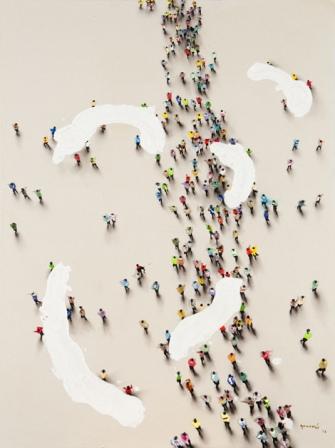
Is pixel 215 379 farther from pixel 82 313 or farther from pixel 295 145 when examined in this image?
pixel 295 145

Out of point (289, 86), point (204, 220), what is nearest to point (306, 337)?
point (204, 220)

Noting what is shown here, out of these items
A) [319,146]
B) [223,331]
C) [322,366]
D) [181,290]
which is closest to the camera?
[322,366]

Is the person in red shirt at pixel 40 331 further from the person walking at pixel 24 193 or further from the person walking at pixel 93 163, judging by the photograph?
the person walking at pixel 93 163

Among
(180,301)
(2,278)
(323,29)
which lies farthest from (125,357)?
(323,29)

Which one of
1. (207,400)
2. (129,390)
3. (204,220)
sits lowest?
(207,400)

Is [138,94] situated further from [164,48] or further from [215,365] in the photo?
[215,365]

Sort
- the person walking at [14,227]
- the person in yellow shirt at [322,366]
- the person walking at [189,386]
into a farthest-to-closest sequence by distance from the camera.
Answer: the person walking at [14,227], the person walking at [189,386], the person in yellow shirt at [322,366]

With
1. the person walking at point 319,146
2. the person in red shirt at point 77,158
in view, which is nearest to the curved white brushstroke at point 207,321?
the person walking at point 319,146
